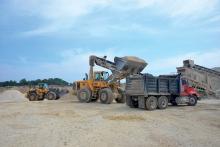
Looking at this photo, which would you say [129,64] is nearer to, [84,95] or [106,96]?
[106,96]

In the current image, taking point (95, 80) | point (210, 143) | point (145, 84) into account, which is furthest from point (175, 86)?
point (210, 143)

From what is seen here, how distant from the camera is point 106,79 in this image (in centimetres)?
2453

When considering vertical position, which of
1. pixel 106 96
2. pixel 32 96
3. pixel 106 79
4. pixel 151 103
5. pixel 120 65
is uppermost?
pixel 120 65

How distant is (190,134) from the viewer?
10242mm

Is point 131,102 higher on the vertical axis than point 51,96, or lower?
lower

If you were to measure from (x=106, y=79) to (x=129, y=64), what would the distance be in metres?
2.60

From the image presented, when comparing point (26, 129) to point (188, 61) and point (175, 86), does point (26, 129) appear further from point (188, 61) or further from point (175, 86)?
point (188, 61)

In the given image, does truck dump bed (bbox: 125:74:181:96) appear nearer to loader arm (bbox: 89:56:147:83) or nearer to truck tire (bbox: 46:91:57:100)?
loader arm (bbox: 89:56:147:83)

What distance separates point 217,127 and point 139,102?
23.8ft

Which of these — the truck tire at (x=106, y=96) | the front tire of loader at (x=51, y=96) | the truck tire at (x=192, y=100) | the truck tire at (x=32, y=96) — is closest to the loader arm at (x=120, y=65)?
the truck tire at (x=106, y=96)

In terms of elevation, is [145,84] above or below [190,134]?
above

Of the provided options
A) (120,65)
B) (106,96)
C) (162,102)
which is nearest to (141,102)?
(162,102)

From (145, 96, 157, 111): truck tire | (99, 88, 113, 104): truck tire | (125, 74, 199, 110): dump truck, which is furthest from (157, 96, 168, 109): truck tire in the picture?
(99, 88, 113, 104): truck tire

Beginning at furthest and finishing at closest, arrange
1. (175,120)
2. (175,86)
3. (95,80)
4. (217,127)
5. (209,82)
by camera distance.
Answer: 1. (209,82)
2. (95,80)
3. (175,86)
4. (175,120)
5. (217,127)
